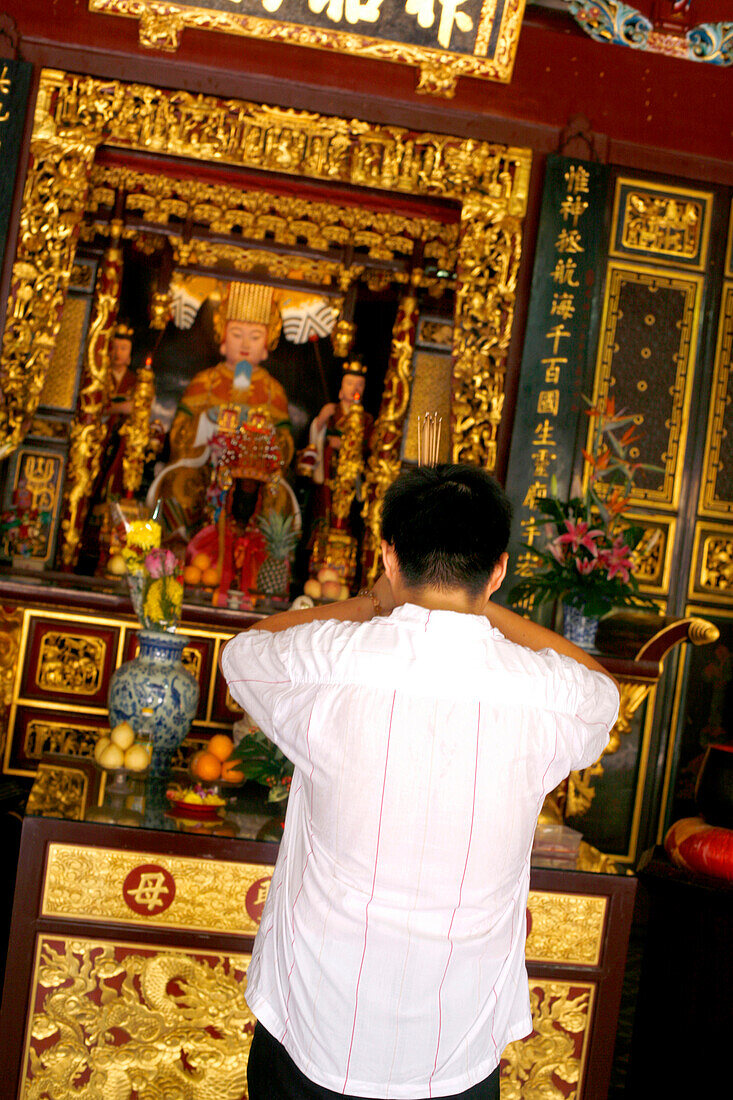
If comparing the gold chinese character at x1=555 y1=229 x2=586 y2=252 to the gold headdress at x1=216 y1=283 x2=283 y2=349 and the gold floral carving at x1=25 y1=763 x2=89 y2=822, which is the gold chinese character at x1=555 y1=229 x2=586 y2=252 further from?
the gold floral carving at x1=25 y1=763 x2=89 y2=822

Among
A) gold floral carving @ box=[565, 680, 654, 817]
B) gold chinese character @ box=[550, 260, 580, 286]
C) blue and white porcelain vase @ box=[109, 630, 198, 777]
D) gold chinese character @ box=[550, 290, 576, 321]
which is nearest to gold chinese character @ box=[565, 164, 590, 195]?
gold chinese character @ box=[550, 260, 580, 286]

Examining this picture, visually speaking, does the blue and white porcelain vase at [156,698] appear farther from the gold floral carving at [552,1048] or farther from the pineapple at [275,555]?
the pineapple at [275,555]

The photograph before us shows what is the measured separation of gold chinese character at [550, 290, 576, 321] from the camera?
12.3ft

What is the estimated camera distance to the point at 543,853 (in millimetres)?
1788

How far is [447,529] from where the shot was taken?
1.01 metres

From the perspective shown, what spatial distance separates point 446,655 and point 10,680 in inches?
110

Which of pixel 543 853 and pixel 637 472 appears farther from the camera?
pixel 637 472

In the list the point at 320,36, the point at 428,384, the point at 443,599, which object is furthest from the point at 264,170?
the point at 443,599

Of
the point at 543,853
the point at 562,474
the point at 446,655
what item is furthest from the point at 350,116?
the point at 446,655

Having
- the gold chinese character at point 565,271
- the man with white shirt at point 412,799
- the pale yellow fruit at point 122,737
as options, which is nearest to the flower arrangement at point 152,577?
the pale yellow fruit at point 122,737

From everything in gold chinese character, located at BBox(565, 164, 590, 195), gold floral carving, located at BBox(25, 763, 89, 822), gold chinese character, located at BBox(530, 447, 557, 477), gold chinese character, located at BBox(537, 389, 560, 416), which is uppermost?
gold chinese character, located at BBox(565, 164, 590, 195)

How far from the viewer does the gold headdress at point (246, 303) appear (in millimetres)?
4648

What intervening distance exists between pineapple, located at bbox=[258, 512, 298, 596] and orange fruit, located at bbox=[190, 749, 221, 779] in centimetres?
247

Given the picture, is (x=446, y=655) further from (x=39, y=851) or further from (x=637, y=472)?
(x=637, y=472)
